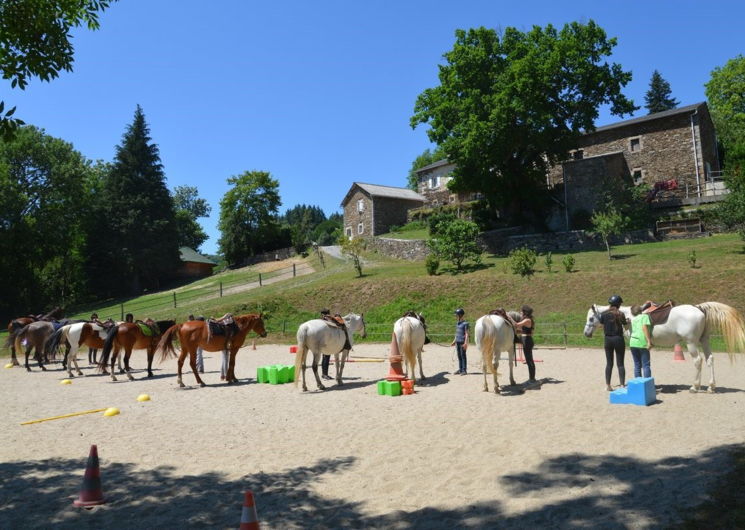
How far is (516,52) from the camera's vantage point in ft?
130

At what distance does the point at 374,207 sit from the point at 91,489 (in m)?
52.9

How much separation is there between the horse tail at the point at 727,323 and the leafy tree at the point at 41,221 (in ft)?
171

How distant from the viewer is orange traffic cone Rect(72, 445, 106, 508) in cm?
611

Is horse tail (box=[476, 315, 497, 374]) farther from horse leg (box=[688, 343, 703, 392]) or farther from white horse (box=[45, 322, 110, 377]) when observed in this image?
white horse (box=[45, 322, 110, 377])

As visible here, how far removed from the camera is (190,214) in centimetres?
8600

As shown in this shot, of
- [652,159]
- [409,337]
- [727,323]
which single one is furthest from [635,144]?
[409,337]

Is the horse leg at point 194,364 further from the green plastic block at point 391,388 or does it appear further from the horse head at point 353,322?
the green plastic block at point 391,388

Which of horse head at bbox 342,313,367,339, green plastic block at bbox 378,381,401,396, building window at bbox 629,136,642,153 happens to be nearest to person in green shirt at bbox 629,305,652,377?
green plastic block at bbox 378,381,401,396

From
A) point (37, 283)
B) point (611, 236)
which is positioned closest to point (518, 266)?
point (611, 236)

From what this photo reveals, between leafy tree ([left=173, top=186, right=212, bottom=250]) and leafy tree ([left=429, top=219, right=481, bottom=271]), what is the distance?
58.4 m

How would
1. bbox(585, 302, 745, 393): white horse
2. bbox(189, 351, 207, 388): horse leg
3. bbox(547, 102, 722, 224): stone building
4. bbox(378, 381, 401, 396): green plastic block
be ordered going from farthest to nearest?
bbox(547, 102, 722, 224): stone building
bbox(189, 351, 207, 388): horse leg
bbox(378, 381, 401, 396): green plastic block
bbox(585, 302, 745, 393): white horse

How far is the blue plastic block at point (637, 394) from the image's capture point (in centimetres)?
1004

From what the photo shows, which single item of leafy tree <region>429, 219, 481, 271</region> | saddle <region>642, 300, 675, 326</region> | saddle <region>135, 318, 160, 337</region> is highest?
leafy tree <region>429, 219, 481, 271</region>

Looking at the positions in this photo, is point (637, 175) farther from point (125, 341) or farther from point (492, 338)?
point (125, 341)
